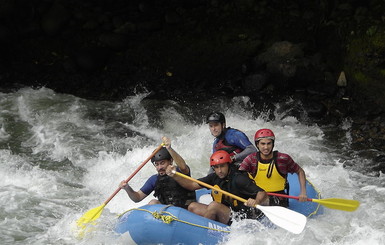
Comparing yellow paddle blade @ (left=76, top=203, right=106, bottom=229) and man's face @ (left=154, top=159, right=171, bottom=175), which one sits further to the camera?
yellow paddle blade @ (left=76, top=203, right=106, bottom=229)

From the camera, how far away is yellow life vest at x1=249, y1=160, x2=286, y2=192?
570cm

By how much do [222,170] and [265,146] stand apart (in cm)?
52

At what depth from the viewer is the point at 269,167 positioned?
18.7 feet

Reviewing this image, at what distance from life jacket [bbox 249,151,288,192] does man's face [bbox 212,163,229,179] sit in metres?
0.40

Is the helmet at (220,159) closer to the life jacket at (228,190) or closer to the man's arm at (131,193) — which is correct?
the life jacket at (228,190)

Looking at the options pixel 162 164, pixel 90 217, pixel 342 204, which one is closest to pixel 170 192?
pixel 162 164

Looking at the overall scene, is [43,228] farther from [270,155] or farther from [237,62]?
[237,62]

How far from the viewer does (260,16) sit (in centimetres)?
1082

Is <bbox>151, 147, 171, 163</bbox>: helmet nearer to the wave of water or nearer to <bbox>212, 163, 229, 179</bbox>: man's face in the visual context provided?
<bbox>212, 163, 229, 179</bbox>: man's face

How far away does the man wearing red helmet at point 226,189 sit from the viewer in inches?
214

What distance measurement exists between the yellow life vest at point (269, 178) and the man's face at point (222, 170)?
40cm

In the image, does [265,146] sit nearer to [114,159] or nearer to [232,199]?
[232,199]

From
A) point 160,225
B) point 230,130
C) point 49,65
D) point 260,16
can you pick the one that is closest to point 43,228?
point 160,225

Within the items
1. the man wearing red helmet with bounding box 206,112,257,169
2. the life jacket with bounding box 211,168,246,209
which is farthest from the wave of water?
the man wearing red helmet with bounding box 206,112,257,169
